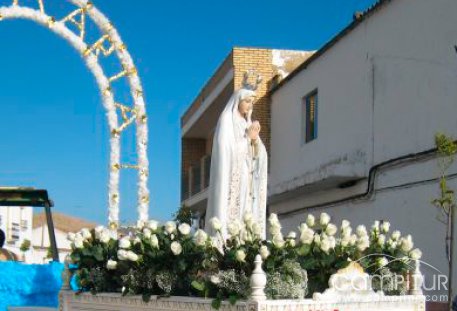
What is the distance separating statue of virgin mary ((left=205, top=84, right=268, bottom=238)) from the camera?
8234 mm

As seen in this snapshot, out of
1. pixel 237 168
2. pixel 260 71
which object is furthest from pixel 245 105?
pixel 260 71

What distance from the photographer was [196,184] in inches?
1136

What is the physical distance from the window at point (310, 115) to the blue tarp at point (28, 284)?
1057 centimetres

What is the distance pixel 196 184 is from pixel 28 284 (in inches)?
744

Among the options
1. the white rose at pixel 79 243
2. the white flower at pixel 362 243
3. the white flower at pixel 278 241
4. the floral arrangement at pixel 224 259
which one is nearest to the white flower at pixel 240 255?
the floral arrangement at pixel 224 259

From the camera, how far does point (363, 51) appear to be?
16.7 meters

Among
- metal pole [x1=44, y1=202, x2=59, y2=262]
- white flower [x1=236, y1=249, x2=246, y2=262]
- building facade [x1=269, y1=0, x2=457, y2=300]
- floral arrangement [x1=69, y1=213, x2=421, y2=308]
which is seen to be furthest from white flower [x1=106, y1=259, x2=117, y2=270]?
building facade [x1=269, y1=0, x2=457, y2=300]

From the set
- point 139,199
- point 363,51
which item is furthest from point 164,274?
point 363,51

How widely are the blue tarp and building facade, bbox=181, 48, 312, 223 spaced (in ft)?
23.9

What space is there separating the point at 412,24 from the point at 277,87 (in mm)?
7586

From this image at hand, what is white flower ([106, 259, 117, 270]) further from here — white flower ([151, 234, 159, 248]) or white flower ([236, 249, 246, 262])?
white flower ([236, 249, 246, 262])

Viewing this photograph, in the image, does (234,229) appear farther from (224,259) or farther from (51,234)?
(51,234)

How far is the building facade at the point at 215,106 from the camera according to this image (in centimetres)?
2200

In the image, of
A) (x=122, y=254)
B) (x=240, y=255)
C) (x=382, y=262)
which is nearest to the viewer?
(x=240, y=255)
